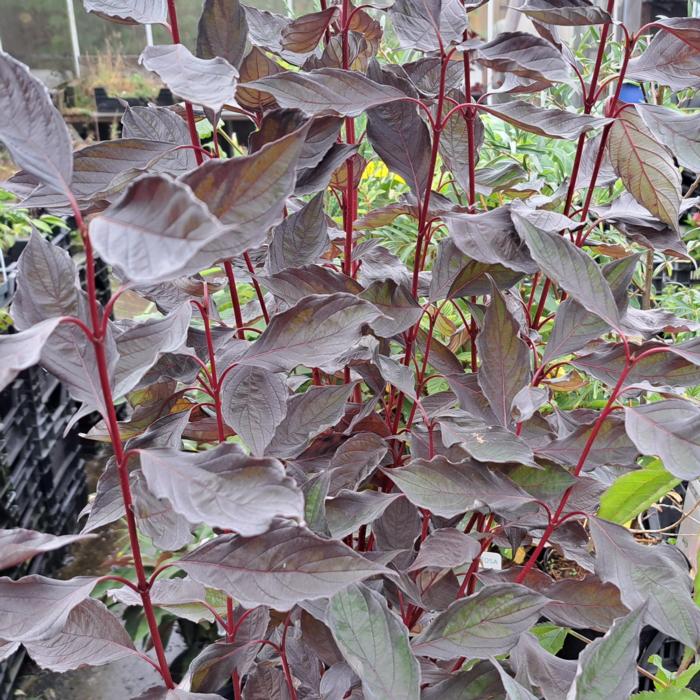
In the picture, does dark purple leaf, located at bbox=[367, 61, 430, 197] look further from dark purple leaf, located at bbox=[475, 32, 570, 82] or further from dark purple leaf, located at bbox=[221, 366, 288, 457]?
dark purple leaf, located at bbox=[221, 366, 288, 457]

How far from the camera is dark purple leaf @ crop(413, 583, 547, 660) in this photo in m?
0.66

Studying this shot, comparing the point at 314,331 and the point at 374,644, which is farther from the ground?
the point at 314,331

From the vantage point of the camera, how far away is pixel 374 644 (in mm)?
605

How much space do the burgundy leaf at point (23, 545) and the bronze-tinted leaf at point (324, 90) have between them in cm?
39

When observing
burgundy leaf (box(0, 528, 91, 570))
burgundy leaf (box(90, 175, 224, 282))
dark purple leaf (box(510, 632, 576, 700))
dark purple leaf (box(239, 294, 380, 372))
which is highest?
burgundy leaf (box(90, 175, 224, 282))

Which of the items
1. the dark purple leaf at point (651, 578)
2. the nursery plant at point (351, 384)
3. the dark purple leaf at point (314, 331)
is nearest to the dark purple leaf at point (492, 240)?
the nursery plant at point (351, 384)

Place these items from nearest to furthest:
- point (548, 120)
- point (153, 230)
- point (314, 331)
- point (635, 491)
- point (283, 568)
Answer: point (153, 230)
point (283, 568)
point (314, 331)
point (548, 120)
point (635, 491)

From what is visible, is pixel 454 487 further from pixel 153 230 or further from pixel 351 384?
A: pixel 153 230

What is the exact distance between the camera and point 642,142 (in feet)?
2.65

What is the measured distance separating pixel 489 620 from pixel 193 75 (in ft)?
1.61

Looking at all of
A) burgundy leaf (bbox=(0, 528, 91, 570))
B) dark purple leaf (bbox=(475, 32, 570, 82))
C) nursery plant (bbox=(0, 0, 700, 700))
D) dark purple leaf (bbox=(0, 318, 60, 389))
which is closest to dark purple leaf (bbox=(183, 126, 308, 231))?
nursery plant (bbox=(0, 0, 700, 700))

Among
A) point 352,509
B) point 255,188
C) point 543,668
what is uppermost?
point 255,188

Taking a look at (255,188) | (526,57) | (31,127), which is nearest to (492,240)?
(526,57)

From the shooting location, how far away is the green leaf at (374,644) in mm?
589
